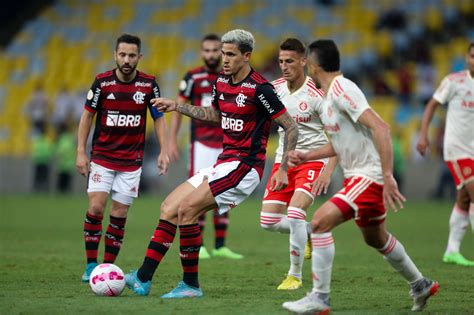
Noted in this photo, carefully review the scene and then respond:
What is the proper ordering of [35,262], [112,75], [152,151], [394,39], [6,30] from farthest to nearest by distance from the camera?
[6,30] → [394,39] → [152,151] → [35,262] → [112,75]

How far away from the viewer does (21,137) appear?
2888cm

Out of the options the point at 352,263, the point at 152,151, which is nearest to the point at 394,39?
the point at 152,151

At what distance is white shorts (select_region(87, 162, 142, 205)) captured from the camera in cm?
972

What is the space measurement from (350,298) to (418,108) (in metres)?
19.2

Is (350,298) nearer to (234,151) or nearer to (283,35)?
(234,151)

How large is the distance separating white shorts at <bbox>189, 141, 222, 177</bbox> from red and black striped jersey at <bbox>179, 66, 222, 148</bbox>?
0.06 metres

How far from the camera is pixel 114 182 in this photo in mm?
9805

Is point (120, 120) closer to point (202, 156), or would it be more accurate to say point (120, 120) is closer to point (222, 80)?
point (222, 80)

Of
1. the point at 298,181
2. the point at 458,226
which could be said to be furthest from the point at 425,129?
the point at 298,181

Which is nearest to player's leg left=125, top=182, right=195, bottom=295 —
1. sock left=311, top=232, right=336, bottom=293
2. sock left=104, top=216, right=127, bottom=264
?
sock left=104, top=216, right=127, bottom=264

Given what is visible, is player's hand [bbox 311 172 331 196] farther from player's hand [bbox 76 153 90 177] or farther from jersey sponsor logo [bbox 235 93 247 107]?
player's hand [bbox 76 153 90 177]

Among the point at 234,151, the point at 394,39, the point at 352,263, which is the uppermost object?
the point at 394,39

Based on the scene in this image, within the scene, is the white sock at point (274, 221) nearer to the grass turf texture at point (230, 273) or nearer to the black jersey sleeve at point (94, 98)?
the grass turf texture at point (230, 273)

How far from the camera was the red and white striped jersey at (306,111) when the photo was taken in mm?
9602
